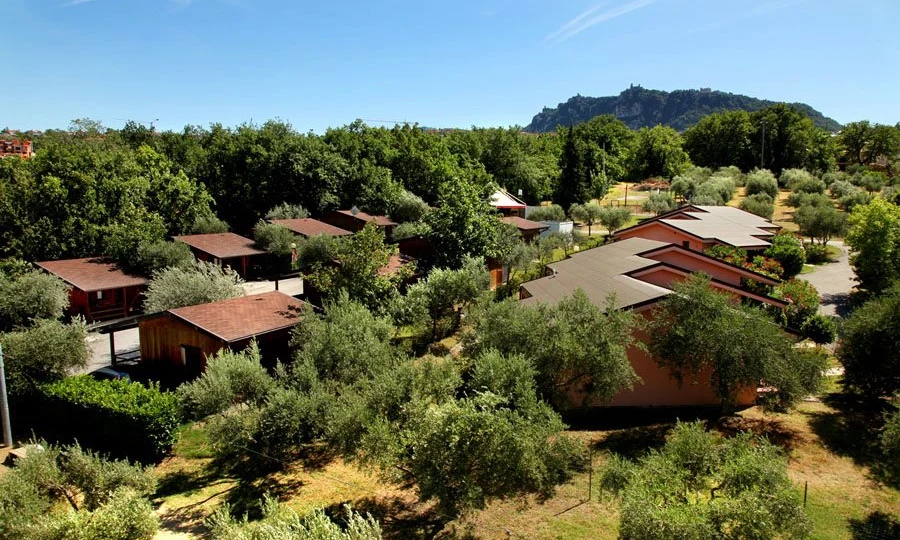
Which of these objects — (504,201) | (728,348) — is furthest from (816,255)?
(728,348)

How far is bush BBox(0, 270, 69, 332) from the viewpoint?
26547 millimetres

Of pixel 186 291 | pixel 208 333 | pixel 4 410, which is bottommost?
pixel 4 410

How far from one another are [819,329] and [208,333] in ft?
90.8

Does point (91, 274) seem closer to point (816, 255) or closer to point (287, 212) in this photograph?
point (287, 212)

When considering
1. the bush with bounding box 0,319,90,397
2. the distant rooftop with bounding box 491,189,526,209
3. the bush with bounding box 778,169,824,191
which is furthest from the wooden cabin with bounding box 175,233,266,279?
the bush with bounding box 778,169,824,191

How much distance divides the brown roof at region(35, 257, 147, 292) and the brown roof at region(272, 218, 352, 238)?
14.0 metres

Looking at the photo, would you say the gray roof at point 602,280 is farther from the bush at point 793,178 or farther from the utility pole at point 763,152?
the utility pole at point 763,152

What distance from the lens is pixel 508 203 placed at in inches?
2421

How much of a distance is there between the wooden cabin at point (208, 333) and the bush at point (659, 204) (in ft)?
167

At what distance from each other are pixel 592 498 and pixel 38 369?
20.1m

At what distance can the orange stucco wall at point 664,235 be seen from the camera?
36469 millimetres

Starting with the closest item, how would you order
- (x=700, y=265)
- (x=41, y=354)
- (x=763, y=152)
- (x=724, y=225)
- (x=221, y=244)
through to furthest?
1. (x=41, y=354)
2. (x=700, y=265)
3. (x=724, y=225)
4. (x=221, y=244)
5. (x=763, y=152)

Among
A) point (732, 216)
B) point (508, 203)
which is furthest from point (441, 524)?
point (508, 203)

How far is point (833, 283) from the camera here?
39719mm
